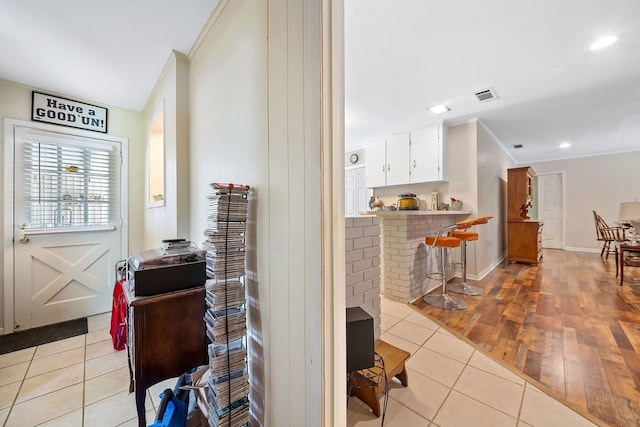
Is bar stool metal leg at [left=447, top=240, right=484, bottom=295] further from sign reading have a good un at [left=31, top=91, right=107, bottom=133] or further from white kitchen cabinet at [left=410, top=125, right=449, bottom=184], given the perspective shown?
sign reading have a good un at [left=31, top=91, right=107, bottom=133]

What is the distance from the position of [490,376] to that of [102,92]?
4300 mm

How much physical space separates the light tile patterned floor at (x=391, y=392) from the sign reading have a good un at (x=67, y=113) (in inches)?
88.2

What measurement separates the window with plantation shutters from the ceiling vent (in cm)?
456

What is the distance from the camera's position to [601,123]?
12.9 feet

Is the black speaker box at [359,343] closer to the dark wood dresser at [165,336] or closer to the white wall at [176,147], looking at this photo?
the dark wood dresser at [165,336]

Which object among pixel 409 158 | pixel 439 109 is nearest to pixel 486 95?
pixel 439 109

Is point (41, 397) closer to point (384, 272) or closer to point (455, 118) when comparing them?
point (384, 272)

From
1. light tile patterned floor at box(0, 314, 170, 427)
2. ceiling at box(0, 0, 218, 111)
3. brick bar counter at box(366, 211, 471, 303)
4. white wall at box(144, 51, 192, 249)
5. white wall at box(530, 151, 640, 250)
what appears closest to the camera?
light tile patterned floor at box(0, 314, 170, 427)

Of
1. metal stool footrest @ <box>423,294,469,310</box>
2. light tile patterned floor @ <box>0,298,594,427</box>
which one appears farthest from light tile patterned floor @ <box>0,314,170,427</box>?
metal stool footrest @ <box>423,294,469,310</box>

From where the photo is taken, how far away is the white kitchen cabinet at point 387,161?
423cm

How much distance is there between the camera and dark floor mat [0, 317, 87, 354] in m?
2.07

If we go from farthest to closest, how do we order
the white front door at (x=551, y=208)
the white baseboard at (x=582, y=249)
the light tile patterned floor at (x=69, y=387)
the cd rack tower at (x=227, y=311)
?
the white front door at (x=551, y=208) < the white baseboard at (x=582, y=249) < the light tile patterned floor at (x=69, y=387) < the cd rack tower at (x=227, y=311)

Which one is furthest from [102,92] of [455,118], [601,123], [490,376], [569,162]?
[569,162]

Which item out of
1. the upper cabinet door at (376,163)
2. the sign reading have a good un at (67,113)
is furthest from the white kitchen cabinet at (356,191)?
the sign reading have a good un at (67,113)
